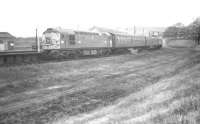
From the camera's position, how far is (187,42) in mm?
55719

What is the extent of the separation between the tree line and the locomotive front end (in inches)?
1596

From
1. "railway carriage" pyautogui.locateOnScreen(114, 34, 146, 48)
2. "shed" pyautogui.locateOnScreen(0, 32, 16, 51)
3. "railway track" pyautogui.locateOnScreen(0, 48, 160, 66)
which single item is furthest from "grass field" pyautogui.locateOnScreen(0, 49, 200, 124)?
"shed" pyautogui.locateOnScreen(0, 32, 16, 51)

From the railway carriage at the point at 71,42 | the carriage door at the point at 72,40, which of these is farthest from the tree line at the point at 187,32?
the carriage door at the point at 72,40

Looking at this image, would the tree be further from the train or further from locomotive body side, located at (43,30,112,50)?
locomotive body side, located at (43,30,112,50)

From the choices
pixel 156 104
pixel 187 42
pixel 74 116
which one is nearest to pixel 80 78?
pixel 74 116

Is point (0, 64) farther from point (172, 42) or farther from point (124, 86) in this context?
point (172, 42)

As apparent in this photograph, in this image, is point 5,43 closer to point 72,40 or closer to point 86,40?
point 86,40

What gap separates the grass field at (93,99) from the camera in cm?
582

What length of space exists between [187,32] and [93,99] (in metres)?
54.1

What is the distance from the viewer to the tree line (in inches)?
1996

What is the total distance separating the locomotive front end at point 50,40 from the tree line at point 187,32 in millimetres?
40536

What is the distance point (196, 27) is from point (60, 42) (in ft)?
133

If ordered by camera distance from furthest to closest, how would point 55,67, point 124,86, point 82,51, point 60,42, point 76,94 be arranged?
1. point 82,51
2. point 60,42
3. point 55,67
4. point 124,86
5. point 76,94

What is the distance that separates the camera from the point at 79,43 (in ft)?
81.4
